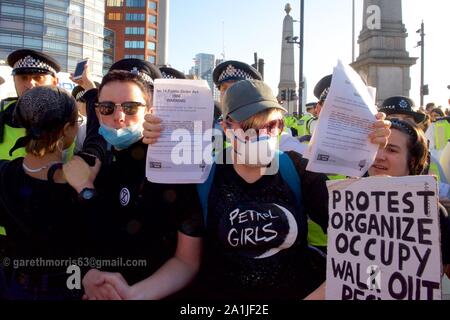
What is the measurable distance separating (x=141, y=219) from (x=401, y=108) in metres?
3.52

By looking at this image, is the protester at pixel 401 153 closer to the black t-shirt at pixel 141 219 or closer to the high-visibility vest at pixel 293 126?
the black t-shirt at pixel 141 219

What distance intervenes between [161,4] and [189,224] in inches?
4135

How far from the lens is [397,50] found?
14.2 metres

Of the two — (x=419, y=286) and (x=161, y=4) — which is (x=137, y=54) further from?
(x=419, y=286)

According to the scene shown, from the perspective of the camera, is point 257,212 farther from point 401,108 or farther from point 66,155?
point 401,108

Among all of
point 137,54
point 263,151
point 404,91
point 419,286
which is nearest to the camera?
point 419,286

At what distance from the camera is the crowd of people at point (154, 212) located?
7.09 ft

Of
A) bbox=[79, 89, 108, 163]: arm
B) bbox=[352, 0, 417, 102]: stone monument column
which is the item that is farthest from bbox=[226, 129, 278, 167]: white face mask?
bbox=[352, 0, 417, 102]: stone monument column

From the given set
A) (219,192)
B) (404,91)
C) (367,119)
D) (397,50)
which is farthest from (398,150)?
(397,50)

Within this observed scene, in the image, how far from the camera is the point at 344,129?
2100 mm

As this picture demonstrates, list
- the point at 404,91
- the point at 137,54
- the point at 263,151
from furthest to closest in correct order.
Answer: the point at 137,54
the point at 404,91
the point at 263,151

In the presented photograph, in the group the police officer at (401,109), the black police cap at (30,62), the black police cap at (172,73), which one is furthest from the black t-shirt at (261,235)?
the police officer at (401,109)

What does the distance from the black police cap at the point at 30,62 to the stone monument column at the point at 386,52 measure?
37.1ft
